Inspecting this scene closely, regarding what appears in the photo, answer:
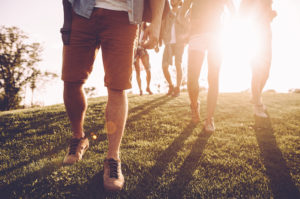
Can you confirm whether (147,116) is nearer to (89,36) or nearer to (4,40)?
(89,36)

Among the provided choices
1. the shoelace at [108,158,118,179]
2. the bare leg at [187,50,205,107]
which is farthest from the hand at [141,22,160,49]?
the bare leg at [187,50,205,107]

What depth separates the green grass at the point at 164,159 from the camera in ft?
4.38

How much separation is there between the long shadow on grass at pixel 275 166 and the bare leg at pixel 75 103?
1.84 meters

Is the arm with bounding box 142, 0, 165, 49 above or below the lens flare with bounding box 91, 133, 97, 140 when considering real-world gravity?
above

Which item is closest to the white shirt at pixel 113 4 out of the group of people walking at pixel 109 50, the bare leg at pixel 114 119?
the group of people walking at pixel 109 50

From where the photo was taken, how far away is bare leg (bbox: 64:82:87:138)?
170 centimetres

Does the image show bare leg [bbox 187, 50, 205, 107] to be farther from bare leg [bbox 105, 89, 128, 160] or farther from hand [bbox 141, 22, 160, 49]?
bare leg [bbox 105, 89, 128, 160]

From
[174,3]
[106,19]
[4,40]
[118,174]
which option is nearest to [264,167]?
[118,174]

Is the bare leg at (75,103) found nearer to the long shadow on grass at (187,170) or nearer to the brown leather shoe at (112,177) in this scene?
the brown leather shoe at (112,177)

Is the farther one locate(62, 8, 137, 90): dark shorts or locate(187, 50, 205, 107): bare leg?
locate(187, 50, 205, 107): bare leg

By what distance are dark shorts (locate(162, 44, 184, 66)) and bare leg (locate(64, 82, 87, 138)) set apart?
13.5 ft

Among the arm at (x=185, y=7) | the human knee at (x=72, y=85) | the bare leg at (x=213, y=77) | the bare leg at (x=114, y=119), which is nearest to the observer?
the bare leg at (x=114, y=119)

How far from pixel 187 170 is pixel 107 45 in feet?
4.47

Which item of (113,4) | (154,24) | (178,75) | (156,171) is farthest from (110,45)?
(178,75)
